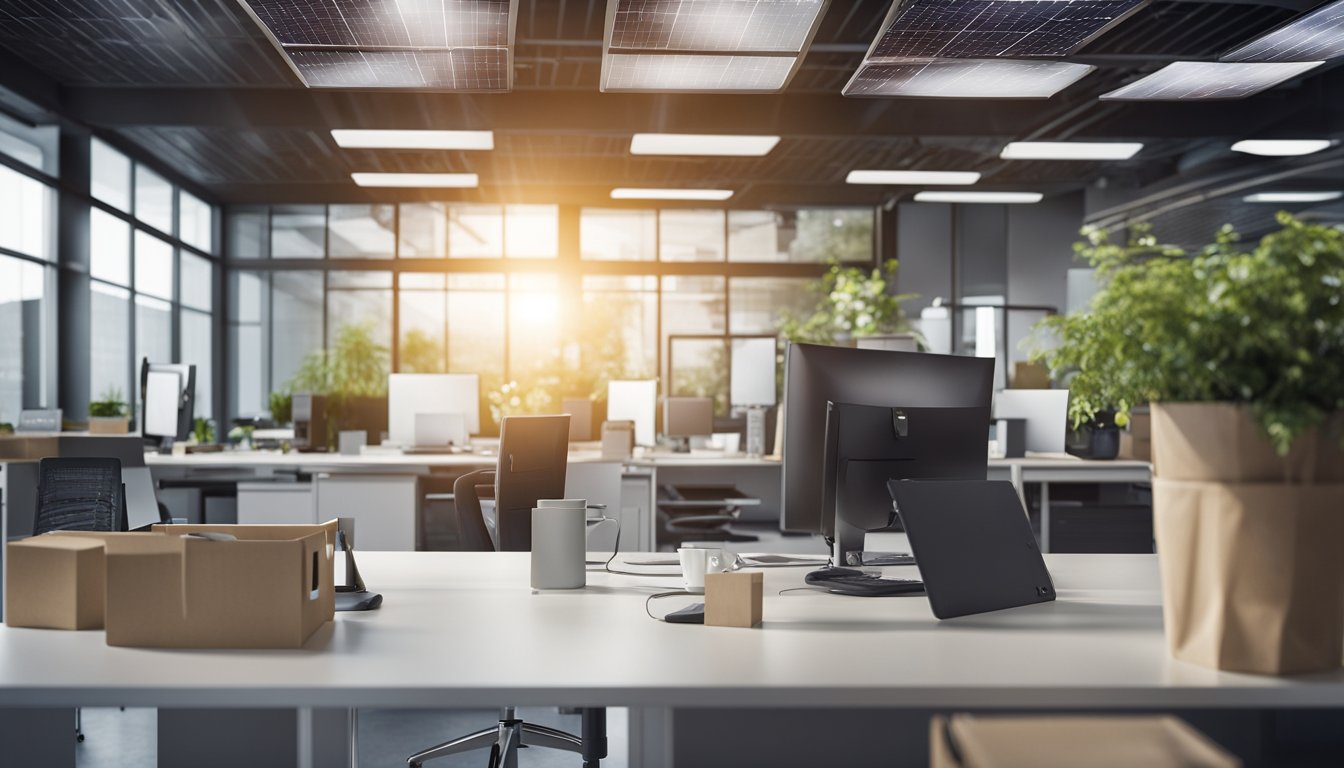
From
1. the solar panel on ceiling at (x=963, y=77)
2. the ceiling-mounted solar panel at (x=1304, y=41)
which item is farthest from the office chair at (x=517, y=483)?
the ceiling-mounted solar panel at (x=1304, y=41)

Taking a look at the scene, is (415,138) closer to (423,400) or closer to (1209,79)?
(423,400)

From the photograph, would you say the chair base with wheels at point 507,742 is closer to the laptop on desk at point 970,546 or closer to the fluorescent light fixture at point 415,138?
the laptop on desk at point 970,546

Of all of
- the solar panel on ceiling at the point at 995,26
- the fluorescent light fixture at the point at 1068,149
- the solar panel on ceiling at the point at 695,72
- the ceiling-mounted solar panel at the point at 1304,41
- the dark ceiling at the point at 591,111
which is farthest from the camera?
the fluorescent light fixture at the point at 1068,149

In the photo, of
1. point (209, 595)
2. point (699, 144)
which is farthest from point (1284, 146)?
point (209, 595)

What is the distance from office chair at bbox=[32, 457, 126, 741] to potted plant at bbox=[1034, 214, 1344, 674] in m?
3.53

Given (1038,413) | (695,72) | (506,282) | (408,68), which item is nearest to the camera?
(408,68)

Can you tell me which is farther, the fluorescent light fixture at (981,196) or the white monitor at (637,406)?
the fluorescent light fixture at (981,196)

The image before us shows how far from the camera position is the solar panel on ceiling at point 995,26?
11.0 ft

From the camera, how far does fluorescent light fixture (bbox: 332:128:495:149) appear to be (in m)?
7.39

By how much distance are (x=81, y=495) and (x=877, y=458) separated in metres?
3.07

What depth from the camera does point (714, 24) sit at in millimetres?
3502

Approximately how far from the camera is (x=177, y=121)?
8.18 metres

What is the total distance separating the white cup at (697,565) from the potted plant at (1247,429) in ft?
2.89

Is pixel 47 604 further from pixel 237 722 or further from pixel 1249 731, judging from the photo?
pixel 1249 731
